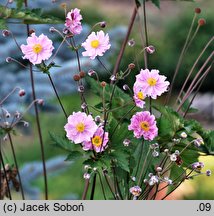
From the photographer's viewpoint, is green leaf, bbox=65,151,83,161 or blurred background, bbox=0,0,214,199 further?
blurred background, bbox=0,0,214,199

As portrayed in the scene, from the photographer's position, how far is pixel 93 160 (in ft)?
3.96

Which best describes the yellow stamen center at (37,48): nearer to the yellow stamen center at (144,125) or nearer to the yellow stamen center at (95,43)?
the yellow stamen center at (95,43)

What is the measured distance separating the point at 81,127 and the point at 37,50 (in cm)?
17

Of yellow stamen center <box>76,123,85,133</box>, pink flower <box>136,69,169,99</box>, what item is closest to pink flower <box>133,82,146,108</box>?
pink flower <box>136,69,169,99</box>

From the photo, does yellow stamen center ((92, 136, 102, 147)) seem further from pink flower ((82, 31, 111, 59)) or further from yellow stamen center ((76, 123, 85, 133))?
pink flower ((82, 31, 111, 59))

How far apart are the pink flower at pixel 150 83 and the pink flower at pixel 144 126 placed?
0.15 ft

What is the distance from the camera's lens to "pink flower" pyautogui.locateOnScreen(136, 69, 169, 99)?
3.90 feet

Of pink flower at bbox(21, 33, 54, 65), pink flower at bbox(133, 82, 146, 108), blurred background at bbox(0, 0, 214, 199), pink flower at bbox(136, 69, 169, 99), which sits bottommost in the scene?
blurred background at bbox(0, 0, 214, 199)

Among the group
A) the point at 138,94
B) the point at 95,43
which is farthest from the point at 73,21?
the point at 138,94

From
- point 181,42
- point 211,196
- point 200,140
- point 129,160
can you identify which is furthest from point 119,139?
point 181,42

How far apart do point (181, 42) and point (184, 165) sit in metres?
6.52

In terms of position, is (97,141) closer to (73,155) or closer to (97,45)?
(73,155)

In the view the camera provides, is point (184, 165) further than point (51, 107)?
No

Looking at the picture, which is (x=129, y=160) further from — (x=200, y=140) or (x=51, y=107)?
(x=51, y=107)
